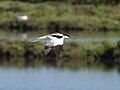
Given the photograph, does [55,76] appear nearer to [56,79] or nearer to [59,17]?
[56,79]

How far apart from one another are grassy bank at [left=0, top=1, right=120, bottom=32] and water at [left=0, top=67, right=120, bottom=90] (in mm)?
6875

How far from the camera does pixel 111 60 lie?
720 inches

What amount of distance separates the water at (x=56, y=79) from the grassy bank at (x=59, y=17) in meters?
6.88

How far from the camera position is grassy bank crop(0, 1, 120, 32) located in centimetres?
2512

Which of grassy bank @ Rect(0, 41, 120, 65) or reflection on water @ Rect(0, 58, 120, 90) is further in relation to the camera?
grassy bank @ Rect(0, 41, 120, 65)

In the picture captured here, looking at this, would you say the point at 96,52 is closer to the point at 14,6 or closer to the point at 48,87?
the point at 48,87

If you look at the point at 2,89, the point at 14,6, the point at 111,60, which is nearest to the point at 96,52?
the point at 111,60

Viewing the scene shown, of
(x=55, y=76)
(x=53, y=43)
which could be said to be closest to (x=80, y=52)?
A: (x=55, y=76)

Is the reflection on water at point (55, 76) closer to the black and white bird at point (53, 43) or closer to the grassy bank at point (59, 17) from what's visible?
the grassy bank at point (59, 17)

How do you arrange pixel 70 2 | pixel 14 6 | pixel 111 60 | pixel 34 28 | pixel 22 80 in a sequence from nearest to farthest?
pixel 22 80, pixel 111 60, pixel 34 28, pixel 14 6, pixel 70 2

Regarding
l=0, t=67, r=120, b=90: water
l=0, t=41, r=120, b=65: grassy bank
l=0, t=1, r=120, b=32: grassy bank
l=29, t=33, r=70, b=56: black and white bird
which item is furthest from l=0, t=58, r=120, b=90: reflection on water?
l=29, t=33, r=70, b=56: black and white bird

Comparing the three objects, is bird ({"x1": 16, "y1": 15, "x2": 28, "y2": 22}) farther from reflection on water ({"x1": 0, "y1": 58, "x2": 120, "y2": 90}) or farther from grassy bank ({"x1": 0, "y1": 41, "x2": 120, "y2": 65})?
reflection on water ({"x1": 0, "y1": 58, "x2": 120, "y2": 90})

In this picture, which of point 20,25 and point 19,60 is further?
point 20,25

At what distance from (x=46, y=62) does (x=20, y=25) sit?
7506 mm
